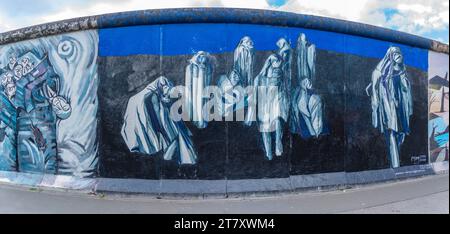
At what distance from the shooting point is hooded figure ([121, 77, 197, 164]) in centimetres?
699

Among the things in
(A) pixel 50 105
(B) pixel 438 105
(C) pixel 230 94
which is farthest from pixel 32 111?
(B) pixel 438 105

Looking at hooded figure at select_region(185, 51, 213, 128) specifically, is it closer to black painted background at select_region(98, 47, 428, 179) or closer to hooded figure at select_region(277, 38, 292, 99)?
black painted background at select_region(98, 47, 428, 179)

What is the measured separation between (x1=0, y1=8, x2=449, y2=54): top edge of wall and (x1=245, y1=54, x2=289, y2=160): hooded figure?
823mm

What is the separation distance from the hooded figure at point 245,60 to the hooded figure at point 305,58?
1.07 m

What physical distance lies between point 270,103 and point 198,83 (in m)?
1.50

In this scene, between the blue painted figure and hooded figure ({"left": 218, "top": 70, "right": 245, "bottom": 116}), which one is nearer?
hooded figure ({"left": 218, "top": 70, "right": 245, "bottom": 116})

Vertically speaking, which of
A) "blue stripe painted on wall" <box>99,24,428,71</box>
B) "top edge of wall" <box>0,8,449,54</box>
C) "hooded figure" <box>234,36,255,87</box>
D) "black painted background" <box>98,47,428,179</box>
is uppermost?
"top edge of wall" <box>0,8,449,54</box>

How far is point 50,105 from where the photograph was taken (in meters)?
8.03

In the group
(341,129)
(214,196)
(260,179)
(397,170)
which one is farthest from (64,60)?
(397,170)

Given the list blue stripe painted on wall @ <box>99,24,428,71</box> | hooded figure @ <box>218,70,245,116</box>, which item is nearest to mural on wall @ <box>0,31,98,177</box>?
blue stripe painted on wall @ <box>99,24,428,71</box>

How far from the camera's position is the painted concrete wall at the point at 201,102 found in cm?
699

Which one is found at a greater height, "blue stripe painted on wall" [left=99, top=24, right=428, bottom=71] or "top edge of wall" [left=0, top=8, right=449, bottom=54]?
"top edge of wall" [left=0, top=8, right=449, bottom=54]

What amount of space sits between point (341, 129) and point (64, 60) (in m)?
6.31

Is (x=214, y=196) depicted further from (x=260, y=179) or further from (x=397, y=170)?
(x=397, y=170)
